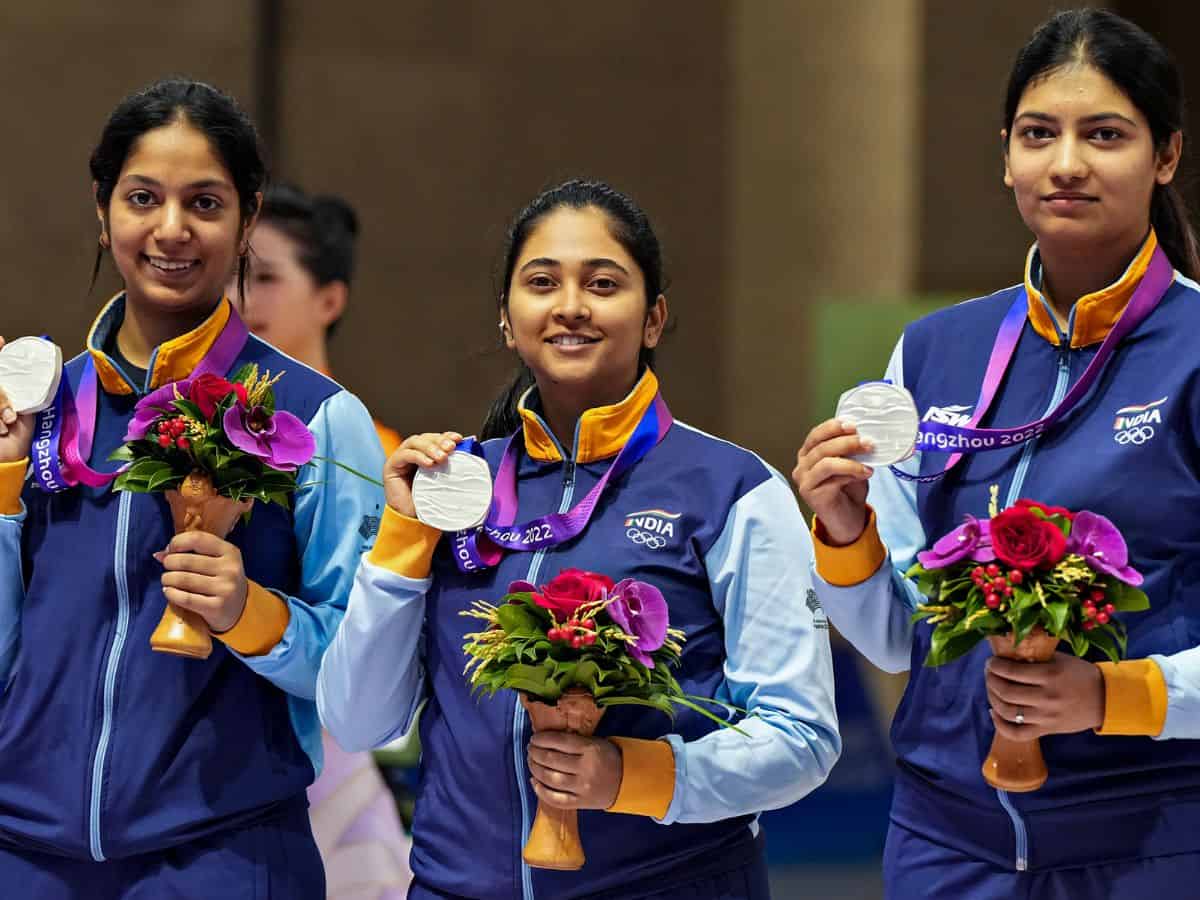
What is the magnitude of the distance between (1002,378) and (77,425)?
57.3 inches

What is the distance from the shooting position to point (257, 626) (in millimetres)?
2666

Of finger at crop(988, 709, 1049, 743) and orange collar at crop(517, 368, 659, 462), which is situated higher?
orange collar at crop(517, 368, 659, 462)

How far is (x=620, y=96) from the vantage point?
7680 mm

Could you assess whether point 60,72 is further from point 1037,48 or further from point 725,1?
point 1037,48

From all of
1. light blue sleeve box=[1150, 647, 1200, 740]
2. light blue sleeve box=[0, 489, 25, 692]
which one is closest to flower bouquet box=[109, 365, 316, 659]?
light blue sleeve box=[0, 489, 25, 692]

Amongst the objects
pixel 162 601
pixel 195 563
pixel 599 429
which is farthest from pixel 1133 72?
pixel 162 601

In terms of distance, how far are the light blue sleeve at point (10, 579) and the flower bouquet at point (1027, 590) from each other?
1.41 metres

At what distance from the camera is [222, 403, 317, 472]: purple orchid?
2.64m

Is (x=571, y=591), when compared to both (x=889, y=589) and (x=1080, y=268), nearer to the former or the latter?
(x=889, y=589)

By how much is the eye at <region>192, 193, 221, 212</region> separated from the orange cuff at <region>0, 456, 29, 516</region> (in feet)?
1.62

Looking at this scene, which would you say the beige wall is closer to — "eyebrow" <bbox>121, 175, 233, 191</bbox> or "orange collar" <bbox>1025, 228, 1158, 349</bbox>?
"eyebrow" <bbox>121, 175, 233, 191</bbox>

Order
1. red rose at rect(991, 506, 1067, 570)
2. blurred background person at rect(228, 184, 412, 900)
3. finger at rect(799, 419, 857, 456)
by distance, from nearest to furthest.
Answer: red rose at rect(991, 506, 1067, 570), finger at rect(799, 419, 857, 456), blurred background person at rect(228, 184, 412, 900)

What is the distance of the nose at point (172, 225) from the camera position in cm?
281

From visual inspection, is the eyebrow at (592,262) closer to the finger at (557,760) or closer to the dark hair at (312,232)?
the finger at (557,760)
